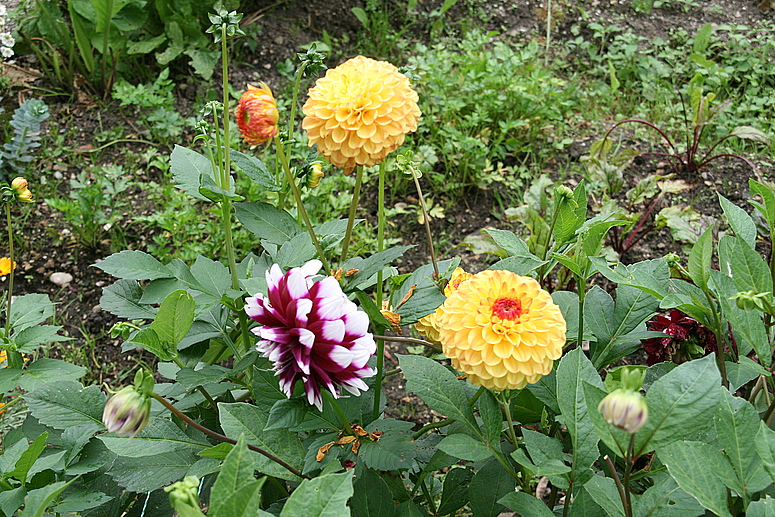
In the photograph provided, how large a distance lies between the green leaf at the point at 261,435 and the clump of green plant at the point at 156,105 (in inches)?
69.7

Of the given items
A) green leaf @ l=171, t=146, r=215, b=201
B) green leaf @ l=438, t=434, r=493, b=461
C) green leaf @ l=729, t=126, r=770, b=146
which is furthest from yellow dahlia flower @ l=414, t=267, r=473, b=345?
green leaf @ l=729, t=126, r=770, b=146

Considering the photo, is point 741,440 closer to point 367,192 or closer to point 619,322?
point 619,322

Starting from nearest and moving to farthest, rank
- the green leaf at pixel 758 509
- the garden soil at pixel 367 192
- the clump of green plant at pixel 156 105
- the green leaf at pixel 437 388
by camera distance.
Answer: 1. the green leaf at pixel 758 509
2. the green leaf at pixel 437 388
3. the garden soil at pixel 367 192
4. the clump of green plant at pixel 156 105

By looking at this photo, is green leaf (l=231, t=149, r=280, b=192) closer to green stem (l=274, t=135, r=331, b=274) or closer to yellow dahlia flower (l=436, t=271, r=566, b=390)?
green stem (l=274, t=135, r=331, b=274)

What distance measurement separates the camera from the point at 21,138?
2184mm

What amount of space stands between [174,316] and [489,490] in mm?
464

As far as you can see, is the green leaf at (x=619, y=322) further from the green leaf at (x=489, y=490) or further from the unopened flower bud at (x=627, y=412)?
the unopened flower bud at (x=627, y=412)

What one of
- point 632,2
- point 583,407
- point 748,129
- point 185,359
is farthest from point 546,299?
point 632,2

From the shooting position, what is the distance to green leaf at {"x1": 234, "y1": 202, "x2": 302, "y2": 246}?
97cm

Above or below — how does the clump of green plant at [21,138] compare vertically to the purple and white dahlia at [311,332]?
below

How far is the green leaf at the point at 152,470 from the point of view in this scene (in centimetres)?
86

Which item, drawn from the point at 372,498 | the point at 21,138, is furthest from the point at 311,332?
the point at 21,138

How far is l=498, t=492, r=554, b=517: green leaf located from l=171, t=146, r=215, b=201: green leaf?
23.2 inches

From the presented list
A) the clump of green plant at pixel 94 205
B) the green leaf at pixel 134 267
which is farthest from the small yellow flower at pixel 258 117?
the clump of green plant at pixel 94 205
